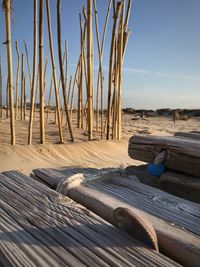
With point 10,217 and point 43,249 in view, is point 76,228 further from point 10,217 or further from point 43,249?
point 10,217

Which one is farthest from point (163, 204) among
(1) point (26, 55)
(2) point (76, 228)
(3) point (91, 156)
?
(1) point (26, 55)

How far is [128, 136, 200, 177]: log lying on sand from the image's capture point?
1.59 m

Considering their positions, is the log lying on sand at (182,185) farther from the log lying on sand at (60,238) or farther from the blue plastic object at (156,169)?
the log lying on sand at (60,238)

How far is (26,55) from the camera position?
10297 mm

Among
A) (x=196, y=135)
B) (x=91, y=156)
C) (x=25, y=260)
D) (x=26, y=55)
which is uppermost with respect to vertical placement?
(x=26, y=55)

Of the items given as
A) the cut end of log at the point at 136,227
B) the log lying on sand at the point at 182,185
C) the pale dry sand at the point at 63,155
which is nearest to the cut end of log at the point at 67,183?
the cut end of log at the point at 136,227

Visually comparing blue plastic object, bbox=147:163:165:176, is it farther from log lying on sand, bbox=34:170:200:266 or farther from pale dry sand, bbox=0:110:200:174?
pale dry sand, bbox=0:110:200:174

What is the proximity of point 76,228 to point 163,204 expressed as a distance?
0.37m

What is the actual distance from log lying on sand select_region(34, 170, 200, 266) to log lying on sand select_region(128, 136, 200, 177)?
33 centimetres

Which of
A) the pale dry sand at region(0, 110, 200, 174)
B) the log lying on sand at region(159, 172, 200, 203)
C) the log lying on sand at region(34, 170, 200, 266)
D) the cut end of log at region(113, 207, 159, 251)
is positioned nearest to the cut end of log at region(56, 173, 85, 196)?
the log lying on sand at region(34, 170, 200, 266)

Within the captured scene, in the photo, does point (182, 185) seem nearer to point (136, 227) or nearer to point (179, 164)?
point (179, 164)

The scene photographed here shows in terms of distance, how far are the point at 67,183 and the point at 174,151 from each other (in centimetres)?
65

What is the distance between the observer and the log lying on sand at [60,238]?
0.77m

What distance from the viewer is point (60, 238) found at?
868 millimetres
